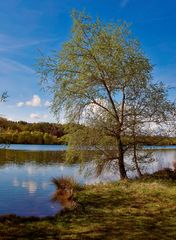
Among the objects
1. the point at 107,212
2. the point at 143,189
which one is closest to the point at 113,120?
the point at 143,189

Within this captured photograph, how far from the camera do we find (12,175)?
3281 centimetres

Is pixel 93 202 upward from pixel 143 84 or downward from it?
downward

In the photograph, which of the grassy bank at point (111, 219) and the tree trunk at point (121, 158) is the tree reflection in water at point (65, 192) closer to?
the grassy bank at point (111, 219)

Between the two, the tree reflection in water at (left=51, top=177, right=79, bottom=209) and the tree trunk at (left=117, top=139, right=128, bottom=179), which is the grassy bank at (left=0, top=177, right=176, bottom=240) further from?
the tree trunk at (left=117, top=139, right=128, bottom=179)

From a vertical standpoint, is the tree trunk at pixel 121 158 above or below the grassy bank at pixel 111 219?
above

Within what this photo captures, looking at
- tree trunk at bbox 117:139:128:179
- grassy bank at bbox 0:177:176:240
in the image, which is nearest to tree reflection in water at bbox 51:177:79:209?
grassy bank at bbox 0:177:176:240

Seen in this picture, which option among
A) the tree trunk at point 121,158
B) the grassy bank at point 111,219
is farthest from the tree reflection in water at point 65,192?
the tree trunk at point 121,158

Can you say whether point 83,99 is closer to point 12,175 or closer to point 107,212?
point 107,212

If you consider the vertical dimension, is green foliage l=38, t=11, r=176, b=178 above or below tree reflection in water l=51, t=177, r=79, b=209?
above

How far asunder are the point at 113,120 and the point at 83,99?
2551 millimetres

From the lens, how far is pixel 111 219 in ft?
43.6

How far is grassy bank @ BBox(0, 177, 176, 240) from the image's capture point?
11.2m

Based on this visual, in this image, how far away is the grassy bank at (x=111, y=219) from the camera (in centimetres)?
1123

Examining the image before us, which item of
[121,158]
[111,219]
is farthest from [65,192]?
[111,219]
